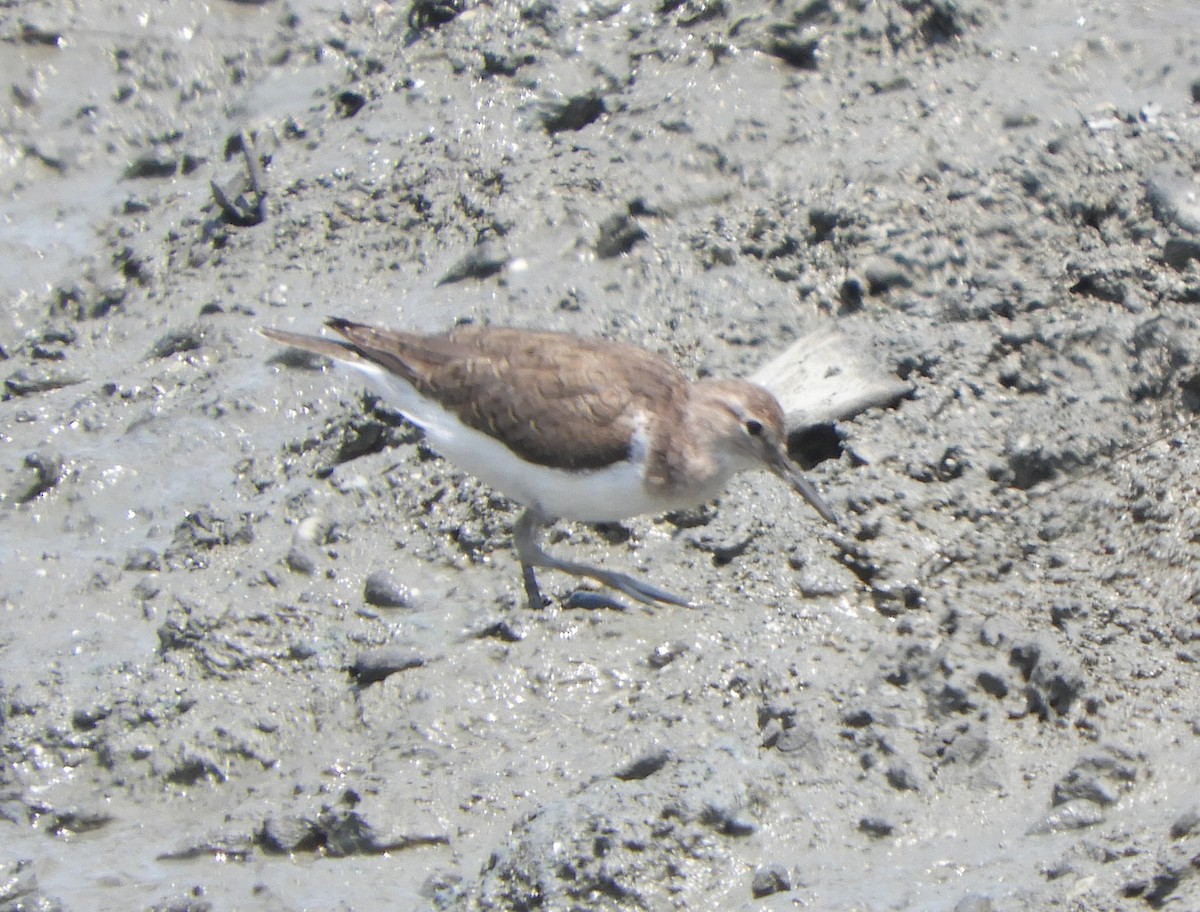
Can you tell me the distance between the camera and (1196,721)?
575 cm

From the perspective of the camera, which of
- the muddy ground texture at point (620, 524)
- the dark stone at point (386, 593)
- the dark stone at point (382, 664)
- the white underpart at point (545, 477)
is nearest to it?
the muddy ground texture at point (620, 524)

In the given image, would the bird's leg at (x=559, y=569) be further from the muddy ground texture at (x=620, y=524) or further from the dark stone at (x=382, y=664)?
the dark stone at (x=382, y=664)

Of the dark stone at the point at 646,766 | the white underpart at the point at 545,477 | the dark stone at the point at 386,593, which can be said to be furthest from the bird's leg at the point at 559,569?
the dark stone at the point at 646,766

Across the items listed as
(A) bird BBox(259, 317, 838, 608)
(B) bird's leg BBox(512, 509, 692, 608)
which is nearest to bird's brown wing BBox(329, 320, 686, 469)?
(A) bird BBox(259, 317, 838, 608)

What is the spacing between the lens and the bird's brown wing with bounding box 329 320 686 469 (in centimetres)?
655

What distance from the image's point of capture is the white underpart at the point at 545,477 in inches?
254

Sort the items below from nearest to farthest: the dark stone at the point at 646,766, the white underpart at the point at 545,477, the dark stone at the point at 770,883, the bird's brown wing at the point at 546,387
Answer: the dark stone at the point at 770,883 → the dark stone at the point at 646,766 → the white underpart at the point at 545,477 → the bird's brown wing at the point at 546,387

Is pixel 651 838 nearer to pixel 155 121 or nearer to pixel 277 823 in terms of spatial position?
pixel 277 823

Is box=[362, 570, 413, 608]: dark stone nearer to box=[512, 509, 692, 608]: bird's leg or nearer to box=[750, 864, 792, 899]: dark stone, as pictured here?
box=[512, 509, 692, 608]: bird's leg

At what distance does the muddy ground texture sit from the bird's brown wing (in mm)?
603

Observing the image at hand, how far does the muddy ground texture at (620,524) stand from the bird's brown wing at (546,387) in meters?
0.60

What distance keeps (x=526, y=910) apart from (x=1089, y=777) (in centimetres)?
207

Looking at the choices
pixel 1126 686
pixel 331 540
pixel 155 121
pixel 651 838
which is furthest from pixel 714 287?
pixel 155 121

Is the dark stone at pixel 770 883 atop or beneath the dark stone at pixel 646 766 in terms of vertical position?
atop
